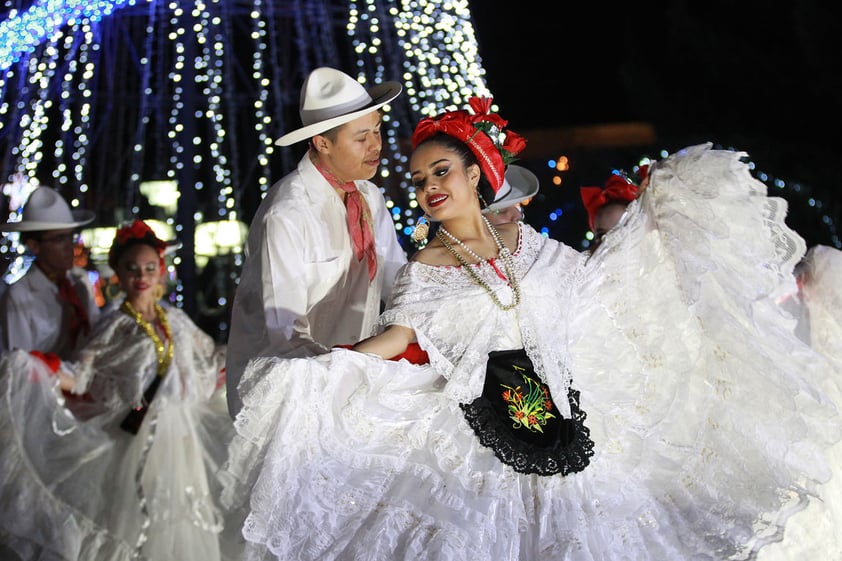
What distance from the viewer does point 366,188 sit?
472 centimetres

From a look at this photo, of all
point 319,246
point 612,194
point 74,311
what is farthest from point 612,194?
point 74,311

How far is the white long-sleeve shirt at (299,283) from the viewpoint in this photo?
4.01m

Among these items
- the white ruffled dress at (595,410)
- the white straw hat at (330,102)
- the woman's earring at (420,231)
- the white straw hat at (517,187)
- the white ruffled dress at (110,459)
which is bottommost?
the white ruffled dress at (110,459)

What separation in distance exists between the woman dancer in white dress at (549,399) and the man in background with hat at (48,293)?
280 centimetres

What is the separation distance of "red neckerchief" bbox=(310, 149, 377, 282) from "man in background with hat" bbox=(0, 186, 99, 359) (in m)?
2.42

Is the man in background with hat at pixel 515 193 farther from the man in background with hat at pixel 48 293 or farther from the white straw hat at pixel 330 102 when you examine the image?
the man in background with hat at pixel 48 293

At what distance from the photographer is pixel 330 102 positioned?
14.4 feet

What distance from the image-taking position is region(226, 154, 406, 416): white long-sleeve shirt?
4.01 m

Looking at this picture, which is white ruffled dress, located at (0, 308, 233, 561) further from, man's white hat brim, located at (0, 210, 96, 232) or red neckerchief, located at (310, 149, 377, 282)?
red neckerchief, located at (310, 149, 377, 282)

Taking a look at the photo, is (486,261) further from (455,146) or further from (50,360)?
(50,360)

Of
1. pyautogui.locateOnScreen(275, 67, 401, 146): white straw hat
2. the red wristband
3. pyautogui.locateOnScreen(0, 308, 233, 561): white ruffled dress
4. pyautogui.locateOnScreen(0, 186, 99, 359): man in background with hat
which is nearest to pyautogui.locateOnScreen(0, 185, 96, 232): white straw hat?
pyautogui.locateOnScreen(0, 186, 99, 359): man in background with hat

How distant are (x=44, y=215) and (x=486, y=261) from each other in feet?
11.7

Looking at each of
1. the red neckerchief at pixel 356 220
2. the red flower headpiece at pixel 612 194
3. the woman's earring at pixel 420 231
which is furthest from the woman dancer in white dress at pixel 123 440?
the woman's earring at pixel 420 231

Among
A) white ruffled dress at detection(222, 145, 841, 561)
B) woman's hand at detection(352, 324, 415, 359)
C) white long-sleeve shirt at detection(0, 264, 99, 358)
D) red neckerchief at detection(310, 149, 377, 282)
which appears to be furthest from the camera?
white long-sleeve shirt at detection(0, 264, 99, 358)
